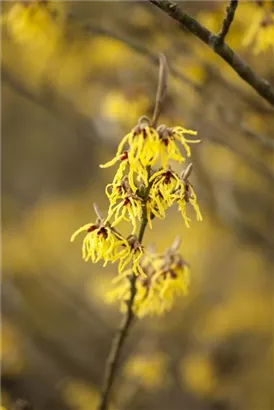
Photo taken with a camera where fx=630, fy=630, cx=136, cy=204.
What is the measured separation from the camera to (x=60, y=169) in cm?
473

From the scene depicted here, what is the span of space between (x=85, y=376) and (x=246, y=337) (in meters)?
0.91

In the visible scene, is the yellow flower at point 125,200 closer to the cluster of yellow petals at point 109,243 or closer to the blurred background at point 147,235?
the cluster of yellow petals at point 109,243

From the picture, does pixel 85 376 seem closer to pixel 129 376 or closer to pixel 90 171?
pixel 129 376

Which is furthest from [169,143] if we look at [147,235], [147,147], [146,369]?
[147,235]

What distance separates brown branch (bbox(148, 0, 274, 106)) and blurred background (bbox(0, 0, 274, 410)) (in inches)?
16.4

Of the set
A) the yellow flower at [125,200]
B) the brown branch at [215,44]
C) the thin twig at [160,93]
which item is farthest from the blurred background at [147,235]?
the yellow flower at [125,200]

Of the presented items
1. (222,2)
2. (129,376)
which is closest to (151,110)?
(222,2)

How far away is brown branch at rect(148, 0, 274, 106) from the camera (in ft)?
3.05

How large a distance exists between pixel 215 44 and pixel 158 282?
1.35ft

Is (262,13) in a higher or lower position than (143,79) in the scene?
lower

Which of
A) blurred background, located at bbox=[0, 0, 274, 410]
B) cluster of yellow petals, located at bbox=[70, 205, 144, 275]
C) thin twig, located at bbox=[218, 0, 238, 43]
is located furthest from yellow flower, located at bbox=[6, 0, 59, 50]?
cluster of yellow petals, located at bbox=[70, 205, 144, 275]

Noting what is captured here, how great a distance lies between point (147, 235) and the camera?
139 inches

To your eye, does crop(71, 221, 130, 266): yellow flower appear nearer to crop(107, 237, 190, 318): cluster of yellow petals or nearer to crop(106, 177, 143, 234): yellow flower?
crop(106, 177, 143, 234): yellow flower

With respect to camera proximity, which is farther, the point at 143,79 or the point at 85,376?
the point at 85,376
